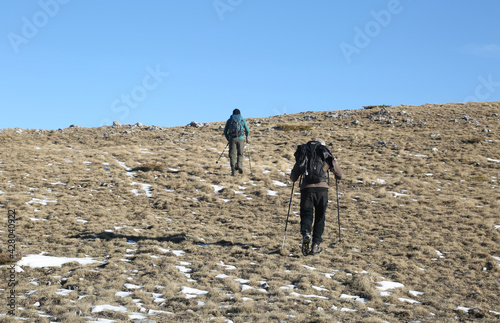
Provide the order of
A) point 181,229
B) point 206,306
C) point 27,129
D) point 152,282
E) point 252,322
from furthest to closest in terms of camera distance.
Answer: point 27,129, point 181,229, point 152,282, point 206,306, point 252,322

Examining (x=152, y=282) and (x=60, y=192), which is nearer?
(x=152, y=282)

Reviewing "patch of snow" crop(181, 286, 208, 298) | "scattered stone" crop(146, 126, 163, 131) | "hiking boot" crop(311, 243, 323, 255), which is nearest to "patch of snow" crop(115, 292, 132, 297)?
"patch of snow" crop(181, 286, 208, 298)

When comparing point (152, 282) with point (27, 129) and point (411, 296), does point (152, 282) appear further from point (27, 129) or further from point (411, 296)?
point (27, 129)

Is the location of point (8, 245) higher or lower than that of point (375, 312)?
higher

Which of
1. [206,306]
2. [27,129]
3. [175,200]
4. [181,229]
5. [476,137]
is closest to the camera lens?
[206,306]

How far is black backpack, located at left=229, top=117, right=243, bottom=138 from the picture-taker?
20016mm

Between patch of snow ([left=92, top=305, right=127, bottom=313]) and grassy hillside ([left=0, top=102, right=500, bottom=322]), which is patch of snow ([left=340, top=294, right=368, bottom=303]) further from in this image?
patch of snow ([left=92, top=305, right=127, bottom=313])

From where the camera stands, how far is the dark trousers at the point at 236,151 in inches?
798

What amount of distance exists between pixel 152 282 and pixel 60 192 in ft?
37.7

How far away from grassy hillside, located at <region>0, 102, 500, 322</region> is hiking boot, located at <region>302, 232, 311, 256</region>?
9.6 inches

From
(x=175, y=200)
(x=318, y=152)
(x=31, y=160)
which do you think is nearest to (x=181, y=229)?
(x=175, y=200)

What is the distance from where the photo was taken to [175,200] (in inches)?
699

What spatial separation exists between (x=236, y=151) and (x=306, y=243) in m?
10.9

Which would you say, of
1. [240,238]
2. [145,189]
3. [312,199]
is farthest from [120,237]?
[145,189]
